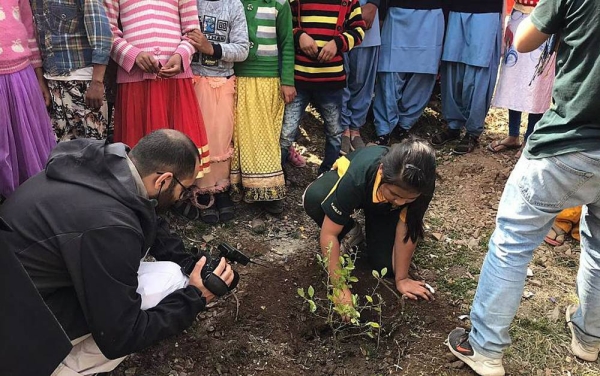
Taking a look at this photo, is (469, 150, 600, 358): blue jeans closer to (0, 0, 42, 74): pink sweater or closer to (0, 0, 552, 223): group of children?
(0, 0, 552, 223): group of children

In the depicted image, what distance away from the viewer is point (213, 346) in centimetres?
268

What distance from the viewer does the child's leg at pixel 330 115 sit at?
3.99 metres

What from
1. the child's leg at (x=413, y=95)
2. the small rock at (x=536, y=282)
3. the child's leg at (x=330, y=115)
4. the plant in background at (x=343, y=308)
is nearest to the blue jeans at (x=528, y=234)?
the plant in background at (x=343, y=308)

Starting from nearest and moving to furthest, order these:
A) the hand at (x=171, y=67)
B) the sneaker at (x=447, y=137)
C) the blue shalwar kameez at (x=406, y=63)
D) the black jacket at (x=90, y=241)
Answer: the black jacket at (x=90, y=241)
the hand at (x=171, y=67)
the blue shalwar kameez at (x=406, y=63)
the sneaker at (x=447, y=137)

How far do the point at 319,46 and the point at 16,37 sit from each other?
1905 mm

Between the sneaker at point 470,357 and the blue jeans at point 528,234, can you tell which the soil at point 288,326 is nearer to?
the sneaker at point 470,357

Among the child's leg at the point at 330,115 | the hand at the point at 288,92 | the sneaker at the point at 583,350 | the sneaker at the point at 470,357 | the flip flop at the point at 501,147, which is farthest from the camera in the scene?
the flip flop at the point at 501,147

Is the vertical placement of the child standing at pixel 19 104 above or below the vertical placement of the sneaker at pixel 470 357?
above

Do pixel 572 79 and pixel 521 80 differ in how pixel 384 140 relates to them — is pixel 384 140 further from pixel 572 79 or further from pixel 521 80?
pixel 572 79

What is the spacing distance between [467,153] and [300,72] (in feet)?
6.27

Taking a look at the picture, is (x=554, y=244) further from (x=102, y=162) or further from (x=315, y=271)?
(x=102, y=162)

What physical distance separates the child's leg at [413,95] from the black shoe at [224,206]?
79.0 inches

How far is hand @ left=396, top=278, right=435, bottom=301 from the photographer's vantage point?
3.04 m

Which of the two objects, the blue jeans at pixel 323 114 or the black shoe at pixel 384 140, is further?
the black shoe at pixel 384 140
